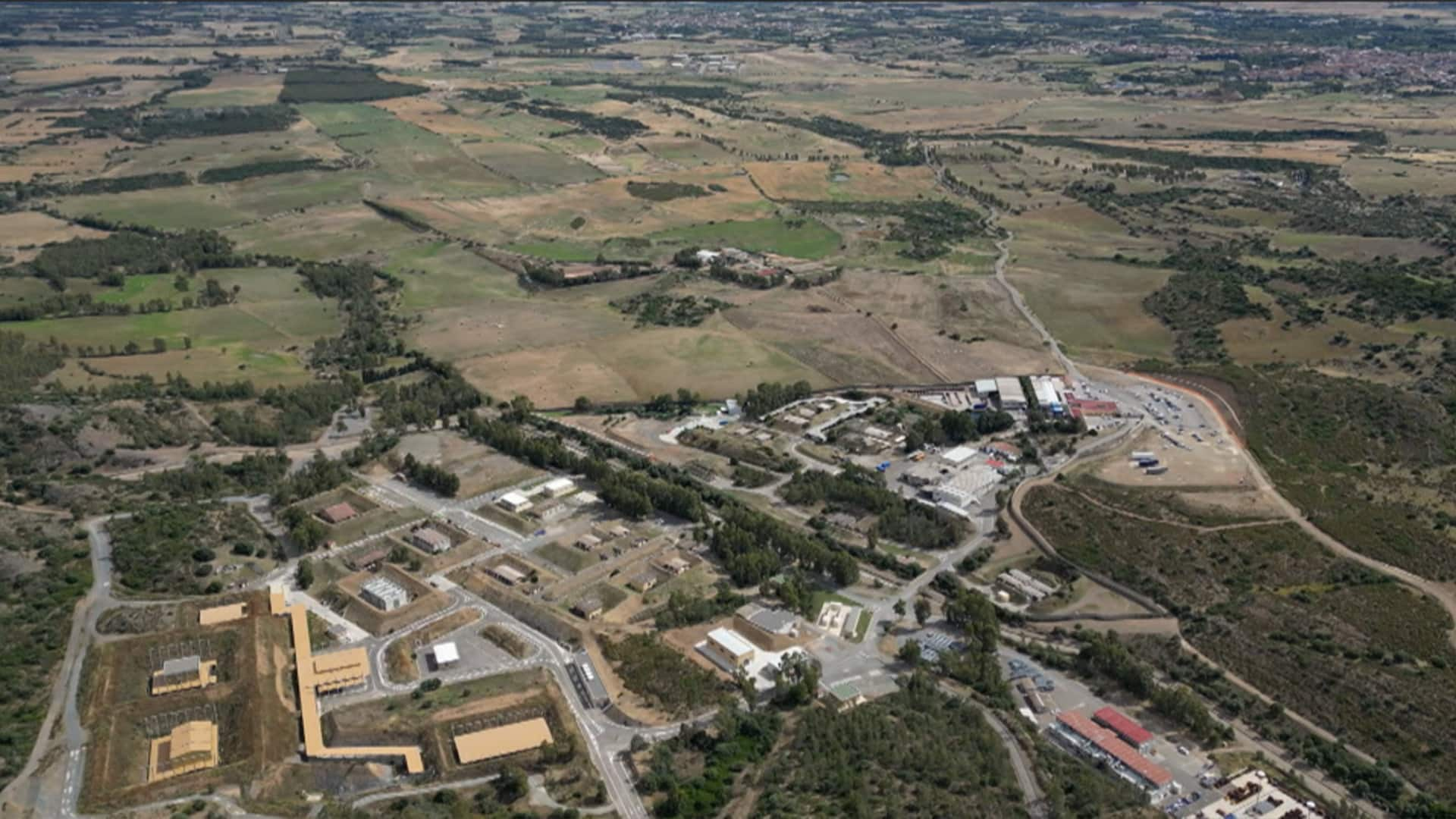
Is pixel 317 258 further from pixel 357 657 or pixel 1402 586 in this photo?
pixel 1402 586

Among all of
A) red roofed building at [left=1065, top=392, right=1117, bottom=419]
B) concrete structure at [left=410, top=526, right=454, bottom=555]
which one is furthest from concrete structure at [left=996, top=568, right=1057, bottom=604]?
concrete structure at [left=410, top=526, right=454, bottom=555]

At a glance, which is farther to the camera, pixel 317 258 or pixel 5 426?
pixel 317 258

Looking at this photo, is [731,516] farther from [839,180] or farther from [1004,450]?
[839,180]

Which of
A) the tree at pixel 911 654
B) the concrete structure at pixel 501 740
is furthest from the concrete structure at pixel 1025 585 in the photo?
the concrete structure at pixel 501 740

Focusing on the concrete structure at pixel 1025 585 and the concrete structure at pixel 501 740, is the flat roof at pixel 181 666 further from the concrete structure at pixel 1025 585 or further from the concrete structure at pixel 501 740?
the concrete structure at pixel 1025 585

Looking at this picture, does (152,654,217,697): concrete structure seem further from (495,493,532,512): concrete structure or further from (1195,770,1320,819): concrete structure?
(1195,770,1320,819): concrete structure

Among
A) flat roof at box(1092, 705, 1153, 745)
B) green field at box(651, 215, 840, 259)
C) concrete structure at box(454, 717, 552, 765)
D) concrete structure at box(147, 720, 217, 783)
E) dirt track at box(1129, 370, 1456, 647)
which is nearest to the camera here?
concrete structure at box(147, 720, 217, 783)

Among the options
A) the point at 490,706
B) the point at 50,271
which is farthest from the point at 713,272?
the point at 490,706

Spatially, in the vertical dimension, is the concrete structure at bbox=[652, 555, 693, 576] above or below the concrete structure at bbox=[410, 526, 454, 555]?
above
